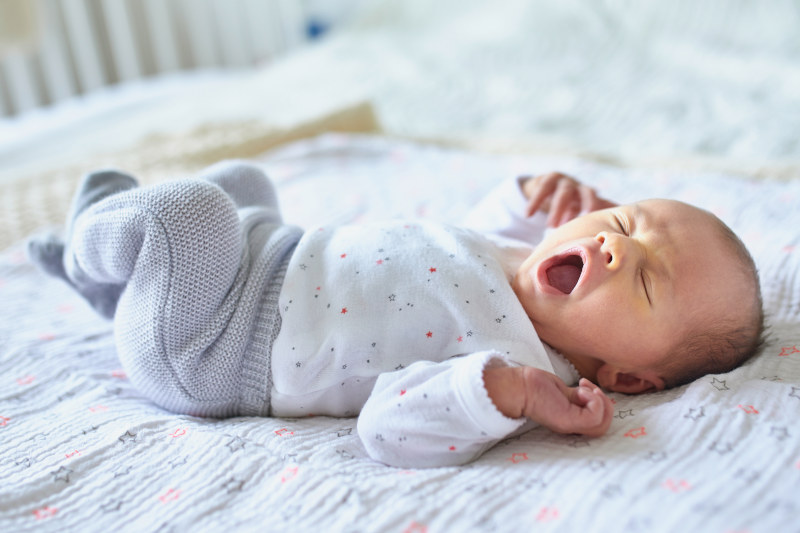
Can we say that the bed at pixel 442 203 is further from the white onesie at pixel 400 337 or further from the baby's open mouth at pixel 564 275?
the baby's open mouth at pixel 564 275

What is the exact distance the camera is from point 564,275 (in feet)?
3.15

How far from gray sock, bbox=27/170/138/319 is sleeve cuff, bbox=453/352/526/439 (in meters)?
0.59

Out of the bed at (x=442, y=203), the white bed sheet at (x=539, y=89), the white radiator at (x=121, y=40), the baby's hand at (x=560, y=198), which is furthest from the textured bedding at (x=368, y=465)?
the white radiator at (x=121, y=40)

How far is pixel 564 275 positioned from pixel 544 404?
0.85 feet

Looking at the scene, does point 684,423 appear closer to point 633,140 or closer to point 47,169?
point 633,140

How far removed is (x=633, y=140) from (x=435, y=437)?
1.46 meters

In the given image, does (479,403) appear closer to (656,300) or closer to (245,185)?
(656,300)

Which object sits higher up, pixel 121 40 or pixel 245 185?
pixel 121 40

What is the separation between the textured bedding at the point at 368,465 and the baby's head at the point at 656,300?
0.04m

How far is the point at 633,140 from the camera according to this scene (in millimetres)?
1965

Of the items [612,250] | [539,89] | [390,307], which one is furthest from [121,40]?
[612,250]

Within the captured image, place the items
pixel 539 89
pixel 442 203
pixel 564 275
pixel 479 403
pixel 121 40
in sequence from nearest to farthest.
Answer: pixel 479 403, pixel 564 275, pixel 442 203, pixel 539 89, pixel 121 40

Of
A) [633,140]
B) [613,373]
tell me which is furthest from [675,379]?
Answer: [633,140]

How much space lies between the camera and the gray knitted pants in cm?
90
